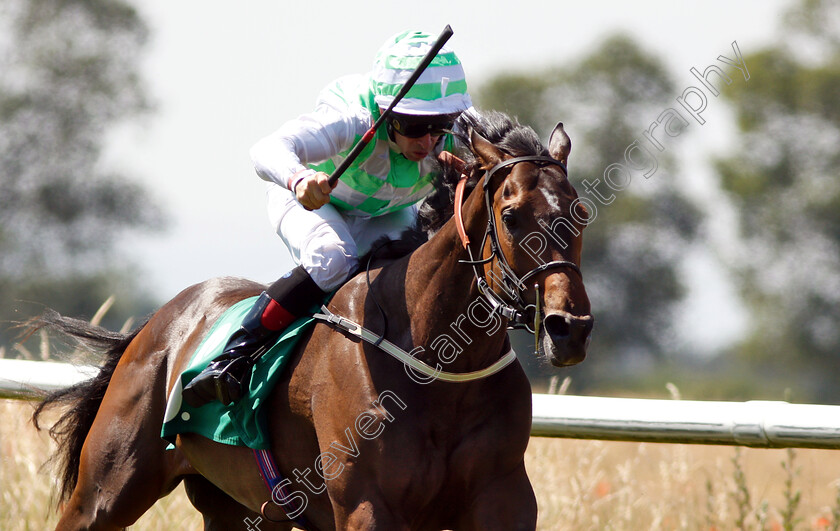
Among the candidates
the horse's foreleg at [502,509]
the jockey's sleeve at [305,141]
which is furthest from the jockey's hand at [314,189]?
the horse's foreleg at [502,509]

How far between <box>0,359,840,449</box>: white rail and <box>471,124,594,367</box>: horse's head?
1.45m

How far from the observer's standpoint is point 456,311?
3842 millimetres

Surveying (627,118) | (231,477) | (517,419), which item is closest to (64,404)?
(231,477)

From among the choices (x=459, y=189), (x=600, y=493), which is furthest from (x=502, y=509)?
(x=600, y=493)

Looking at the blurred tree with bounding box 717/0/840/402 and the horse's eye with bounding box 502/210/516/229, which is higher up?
the horse's eye with bounding box 502/210/516/229

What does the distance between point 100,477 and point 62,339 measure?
1.17 metres

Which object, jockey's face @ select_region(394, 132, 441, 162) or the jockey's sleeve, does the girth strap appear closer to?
the jockey's sleeve

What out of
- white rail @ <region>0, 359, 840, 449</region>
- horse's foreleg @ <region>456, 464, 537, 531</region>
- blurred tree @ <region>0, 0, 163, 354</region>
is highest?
horse's foreleg @ <region>456, 464, 537, 531</region>

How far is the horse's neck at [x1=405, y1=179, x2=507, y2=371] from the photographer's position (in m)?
3.80

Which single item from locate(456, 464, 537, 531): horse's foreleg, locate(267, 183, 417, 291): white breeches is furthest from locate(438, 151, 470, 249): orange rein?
locate(456, 464, 537, 531): horse's foreleg

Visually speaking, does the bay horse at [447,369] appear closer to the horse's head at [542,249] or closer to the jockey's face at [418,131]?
the horse's head at [542,249]

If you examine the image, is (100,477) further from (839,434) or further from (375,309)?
(839,434)

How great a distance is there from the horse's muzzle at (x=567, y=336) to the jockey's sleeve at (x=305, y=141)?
1.30m

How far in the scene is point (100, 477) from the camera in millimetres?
5043
